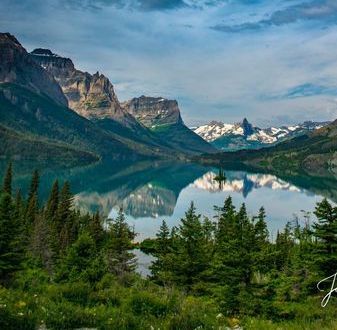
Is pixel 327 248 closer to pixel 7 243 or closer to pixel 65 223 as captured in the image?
pixel 7 243

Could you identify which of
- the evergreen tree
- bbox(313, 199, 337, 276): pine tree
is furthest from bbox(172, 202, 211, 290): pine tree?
bbox(313, 199, 337, 276): pine tree

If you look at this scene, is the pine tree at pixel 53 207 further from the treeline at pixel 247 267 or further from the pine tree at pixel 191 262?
the treeline at pixel 247 267

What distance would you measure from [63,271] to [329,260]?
2081 centimetres

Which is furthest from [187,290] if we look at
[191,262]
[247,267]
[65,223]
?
[65,223]

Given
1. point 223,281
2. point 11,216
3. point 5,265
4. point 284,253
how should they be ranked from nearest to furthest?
point 223,281 → point 5,265 → point 11,216 → point 284,253

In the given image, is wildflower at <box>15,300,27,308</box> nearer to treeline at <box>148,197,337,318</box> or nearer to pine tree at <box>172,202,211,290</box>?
treeline at <box>148,197,337,318</box>

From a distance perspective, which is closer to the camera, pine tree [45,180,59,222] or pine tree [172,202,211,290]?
pine tree [172,202,211,290]

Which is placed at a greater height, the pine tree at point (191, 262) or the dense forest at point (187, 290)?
the dense forest at point (187, 290)

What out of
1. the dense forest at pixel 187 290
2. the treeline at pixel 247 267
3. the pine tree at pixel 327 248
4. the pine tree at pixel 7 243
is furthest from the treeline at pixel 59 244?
the pine tree at pixel 327 248

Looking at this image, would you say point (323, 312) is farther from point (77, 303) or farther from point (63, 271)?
point (63, 271)

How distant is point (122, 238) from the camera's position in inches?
2707

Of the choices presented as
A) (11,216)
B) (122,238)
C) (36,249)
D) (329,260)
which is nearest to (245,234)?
(329,260)

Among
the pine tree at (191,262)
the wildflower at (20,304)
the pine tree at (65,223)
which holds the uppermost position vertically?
the wildflower at (20,304)

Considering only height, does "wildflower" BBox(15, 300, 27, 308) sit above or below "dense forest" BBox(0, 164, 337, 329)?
above
